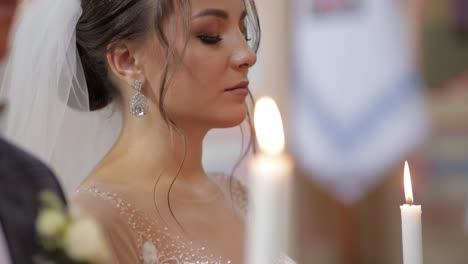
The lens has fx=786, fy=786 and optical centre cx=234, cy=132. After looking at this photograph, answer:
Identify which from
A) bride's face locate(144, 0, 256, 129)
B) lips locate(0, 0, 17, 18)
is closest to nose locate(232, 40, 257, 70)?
bride's face locate(144, 0, 256, 129)

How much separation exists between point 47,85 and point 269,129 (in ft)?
4.06

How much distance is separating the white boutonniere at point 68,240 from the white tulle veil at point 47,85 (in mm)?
1255

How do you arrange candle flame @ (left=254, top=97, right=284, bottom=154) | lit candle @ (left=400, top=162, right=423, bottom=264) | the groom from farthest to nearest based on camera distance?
1. lit candle @ (left=400, top=162, right=423, bottom=264)
2. the groom
3. candle flame @ (left=254, top=97, right=284, bottom=154)

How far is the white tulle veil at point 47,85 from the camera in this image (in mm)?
1932

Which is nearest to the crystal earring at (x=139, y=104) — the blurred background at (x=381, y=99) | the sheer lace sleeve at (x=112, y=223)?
the sheer lace sleeve at (x=112, y=223)

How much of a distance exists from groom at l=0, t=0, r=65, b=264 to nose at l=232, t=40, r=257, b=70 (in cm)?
87

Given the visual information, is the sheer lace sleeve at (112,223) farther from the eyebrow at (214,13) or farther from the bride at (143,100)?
the eyebrow at (214,13)

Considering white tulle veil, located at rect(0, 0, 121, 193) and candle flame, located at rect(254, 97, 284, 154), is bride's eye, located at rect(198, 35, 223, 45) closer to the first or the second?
white tulle veil, located at rect(0, 0, 121, 193)

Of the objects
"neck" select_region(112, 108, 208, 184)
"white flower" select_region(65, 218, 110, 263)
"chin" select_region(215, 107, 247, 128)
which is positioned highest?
"white flower" select_region(65, 218, 110, 263)

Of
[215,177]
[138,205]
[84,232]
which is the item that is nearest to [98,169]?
[138,205]

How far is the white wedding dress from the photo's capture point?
1.70 m

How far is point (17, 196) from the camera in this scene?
958 mm

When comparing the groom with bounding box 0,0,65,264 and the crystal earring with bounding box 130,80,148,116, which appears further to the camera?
the crystal earring with bounding box 130,80,148,116

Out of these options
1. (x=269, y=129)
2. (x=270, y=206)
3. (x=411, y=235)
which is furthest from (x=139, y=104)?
(x=270, y=206)
